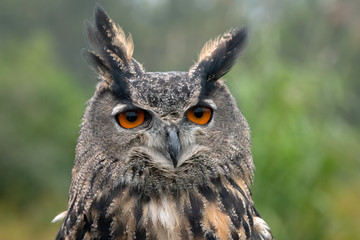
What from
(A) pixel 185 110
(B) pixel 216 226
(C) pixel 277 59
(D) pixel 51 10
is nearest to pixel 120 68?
(A) pixel 185 110

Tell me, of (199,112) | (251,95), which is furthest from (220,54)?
(251,95)

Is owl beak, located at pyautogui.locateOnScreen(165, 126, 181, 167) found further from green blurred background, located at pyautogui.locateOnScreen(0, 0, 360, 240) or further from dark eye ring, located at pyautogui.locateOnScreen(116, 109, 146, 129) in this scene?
green blurred background, located at pyautogui.locateOnScreen(0, 0, 360, 240)

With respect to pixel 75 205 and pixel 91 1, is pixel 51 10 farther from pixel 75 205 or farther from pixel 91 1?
pixel 75 205

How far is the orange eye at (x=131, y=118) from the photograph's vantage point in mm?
1469

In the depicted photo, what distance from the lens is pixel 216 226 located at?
143cm

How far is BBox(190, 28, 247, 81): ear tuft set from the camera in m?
1.59

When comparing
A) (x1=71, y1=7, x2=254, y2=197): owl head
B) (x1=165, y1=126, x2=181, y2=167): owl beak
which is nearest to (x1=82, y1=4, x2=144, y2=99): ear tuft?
(x1=71, y1=7, x2=254, y2=197): owl head

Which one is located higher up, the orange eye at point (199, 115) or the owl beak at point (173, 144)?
the orange eye at point (199, 115)

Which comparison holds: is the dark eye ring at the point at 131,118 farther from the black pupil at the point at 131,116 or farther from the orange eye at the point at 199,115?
the orange eye at the point at 199,115

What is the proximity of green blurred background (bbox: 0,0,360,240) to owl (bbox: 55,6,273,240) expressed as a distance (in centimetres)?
52

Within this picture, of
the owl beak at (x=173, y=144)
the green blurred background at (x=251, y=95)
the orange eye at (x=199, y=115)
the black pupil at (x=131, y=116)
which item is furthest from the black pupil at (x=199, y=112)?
the green blurred background at (x=251, y=95)

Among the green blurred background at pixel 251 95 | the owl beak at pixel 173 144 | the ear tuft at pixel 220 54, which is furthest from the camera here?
the green blurred background at pixel 251 95

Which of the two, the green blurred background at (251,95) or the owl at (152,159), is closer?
→ the owl at (152,159)

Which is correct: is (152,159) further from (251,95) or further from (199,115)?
(251,95)
